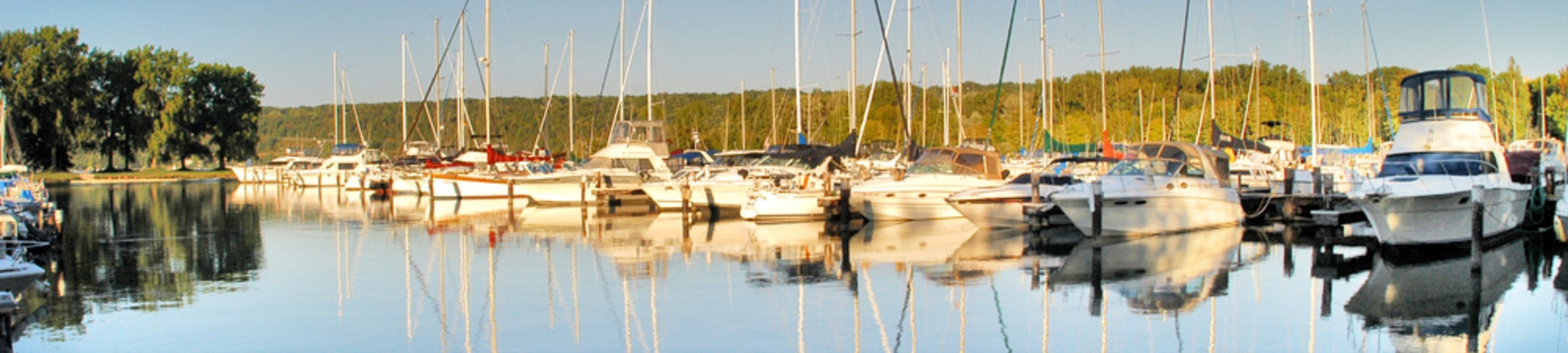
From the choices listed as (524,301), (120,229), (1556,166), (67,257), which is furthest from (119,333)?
(1556,166)

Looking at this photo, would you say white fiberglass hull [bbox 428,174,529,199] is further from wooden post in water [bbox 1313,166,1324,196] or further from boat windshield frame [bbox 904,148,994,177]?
wooden post in water [bbox 1313,166,1324,196]

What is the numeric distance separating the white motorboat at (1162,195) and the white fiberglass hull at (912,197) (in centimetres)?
A: 421

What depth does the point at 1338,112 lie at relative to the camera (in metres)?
76.7

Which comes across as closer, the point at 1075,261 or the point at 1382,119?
the point at 1075,261

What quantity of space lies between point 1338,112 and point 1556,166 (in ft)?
159

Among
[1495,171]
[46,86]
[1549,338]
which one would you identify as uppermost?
[46,86]

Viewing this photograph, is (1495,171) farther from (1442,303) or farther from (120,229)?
(120,229)

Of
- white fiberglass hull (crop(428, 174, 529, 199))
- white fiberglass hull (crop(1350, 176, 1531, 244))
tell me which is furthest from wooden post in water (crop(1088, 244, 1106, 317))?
white fiberglass hull (crop(428, 174, 529, 199))

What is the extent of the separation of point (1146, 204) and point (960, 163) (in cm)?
609

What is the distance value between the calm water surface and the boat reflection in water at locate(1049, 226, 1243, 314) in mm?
72

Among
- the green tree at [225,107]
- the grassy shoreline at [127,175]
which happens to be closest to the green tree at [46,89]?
the grassy shoreline at [127,175]

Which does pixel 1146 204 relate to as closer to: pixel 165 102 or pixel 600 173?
pixel 600 173

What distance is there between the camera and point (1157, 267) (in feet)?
63.9

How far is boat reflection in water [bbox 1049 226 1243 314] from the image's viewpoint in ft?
53.5
